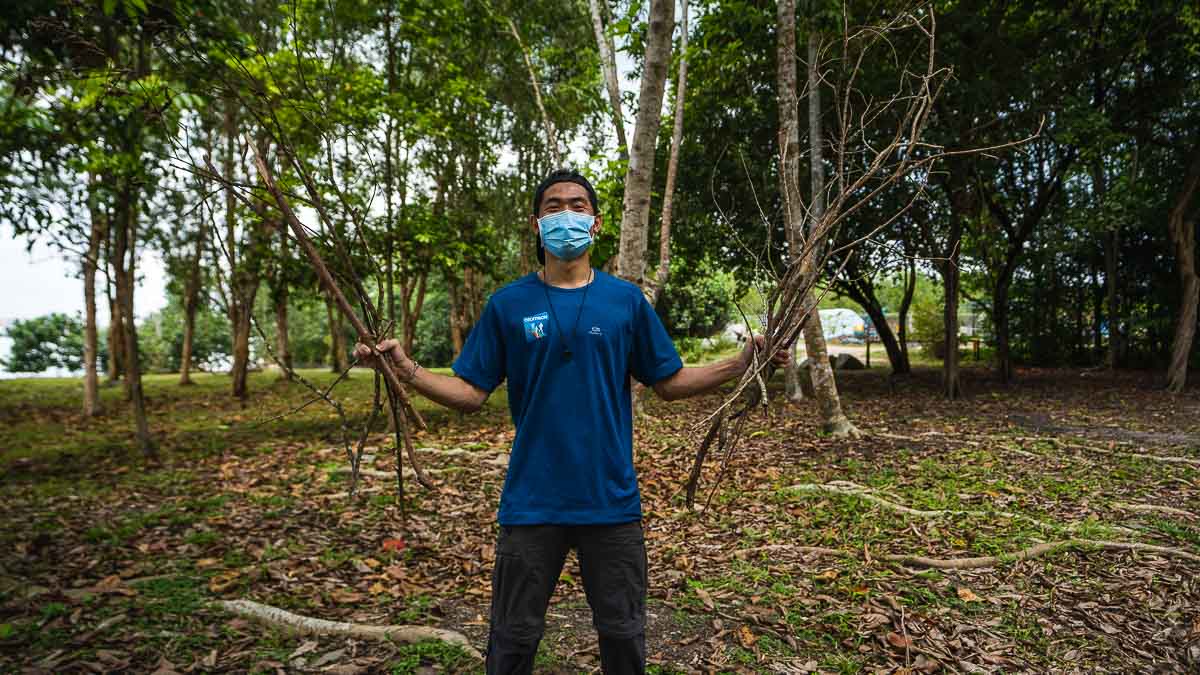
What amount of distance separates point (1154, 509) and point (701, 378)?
512cm

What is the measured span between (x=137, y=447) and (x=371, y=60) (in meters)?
8.48

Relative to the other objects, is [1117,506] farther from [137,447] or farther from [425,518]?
[137,447]

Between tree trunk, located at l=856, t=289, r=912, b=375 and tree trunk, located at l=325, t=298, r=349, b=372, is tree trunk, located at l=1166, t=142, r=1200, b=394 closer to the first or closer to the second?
tree trunk, located at l=856, t=289, r=912, b=375

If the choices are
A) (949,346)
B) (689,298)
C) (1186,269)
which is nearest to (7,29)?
(949,346)

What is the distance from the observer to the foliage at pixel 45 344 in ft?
74.9

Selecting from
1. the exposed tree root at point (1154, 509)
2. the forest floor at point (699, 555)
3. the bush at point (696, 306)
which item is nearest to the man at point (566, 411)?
the forest floor at point (699, 555)

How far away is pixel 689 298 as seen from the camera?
21.7 metres

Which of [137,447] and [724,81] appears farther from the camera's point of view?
[724,81]

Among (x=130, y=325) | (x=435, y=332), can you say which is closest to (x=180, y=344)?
(x=435, y=332)

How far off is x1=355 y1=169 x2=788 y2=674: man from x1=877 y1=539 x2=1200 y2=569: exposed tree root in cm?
285

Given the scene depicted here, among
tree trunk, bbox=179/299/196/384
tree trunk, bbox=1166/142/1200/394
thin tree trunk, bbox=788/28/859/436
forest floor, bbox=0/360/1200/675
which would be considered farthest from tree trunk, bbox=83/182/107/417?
tree trunk, bbox=1166/142/1200/394

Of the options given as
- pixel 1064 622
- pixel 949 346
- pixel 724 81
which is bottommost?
pixel 1064 622

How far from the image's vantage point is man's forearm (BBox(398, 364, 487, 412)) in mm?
2168

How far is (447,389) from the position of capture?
2.20 metres
